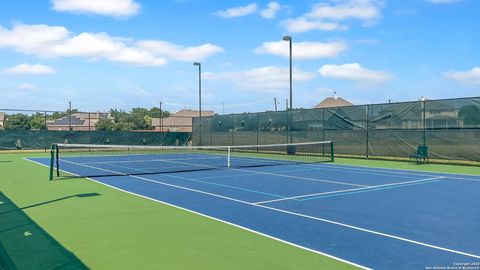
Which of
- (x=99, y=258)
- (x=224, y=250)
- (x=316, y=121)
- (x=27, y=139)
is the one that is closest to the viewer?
(x=99, y=258)

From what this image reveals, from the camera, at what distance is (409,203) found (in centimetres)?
967

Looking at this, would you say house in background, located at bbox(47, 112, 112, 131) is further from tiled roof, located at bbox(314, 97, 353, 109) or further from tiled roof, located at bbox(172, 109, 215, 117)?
tiled roof, located at bbox(314, 97, 353, 109)

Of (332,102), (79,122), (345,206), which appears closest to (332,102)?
(332,102)

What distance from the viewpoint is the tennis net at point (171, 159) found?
16719mm

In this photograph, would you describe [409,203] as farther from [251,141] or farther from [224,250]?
[251,141]

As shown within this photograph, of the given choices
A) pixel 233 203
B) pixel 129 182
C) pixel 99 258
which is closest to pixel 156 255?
pixel 99 258

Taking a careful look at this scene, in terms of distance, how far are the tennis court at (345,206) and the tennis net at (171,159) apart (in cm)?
118

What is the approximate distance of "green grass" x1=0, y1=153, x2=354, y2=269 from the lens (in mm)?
5371

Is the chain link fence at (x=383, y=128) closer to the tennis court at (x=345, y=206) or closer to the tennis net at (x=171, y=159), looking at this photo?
the tennis net at (x=171, y=159)

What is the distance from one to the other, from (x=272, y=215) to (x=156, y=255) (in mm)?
3086

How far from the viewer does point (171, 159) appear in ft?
77.0

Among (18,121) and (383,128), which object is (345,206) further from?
(18,121)

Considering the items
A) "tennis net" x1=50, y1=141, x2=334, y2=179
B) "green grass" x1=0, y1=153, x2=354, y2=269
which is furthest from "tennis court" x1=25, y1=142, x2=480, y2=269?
"tennis net" x1=50, y1=141, x2=334, y2=179

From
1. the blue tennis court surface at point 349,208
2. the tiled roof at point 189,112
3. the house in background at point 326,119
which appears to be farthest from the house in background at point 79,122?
the blue tennis court surface at point 349,208
